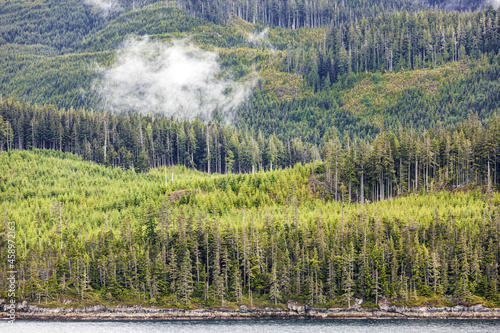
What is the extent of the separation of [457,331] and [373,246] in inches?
931

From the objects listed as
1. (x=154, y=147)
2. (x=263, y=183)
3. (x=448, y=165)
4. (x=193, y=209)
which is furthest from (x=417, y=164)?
(x=154, y=147)

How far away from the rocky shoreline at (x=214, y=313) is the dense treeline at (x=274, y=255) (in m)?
1.71

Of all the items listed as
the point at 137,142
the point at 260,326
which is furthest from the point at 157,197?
the point at 260,326

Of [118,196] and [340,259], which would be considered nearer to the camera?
[340,259]

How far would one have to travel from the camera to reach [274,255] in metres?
105

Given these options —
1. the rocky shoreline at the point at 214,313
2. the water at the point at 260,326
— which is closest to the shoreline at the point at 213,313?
the rocky shoreline at the point at 214,313

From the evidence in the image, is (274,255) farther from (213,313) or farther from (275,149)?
(275,149)

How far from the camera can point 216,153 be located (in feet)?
584

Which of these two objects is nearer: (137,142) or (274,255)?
(274,255)

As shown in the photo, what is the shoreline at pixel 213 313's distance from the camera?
9738 cm

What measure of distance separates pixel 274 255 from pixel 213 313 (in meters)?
14.9

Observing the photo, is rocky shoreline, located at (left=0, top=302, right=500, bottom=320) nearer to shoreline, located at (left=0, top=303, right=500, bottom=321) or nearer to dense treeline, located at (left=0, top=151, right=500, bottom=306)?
shoreline, located at (left=0, top=303, right=500, bottom=321)

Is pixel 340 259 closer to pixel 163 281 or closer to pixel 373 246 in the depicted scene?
pixel 373 246

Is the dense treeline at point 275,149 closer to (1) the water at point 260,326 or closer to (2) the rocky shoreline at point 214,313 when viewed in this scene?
(2) the rocky shoreline at point 214,313
